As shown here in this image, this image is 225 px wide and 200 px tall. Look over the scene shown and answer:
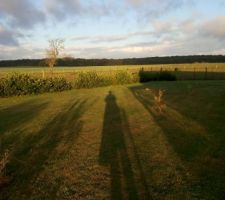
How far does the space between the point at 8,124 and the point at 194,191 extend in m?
10.9

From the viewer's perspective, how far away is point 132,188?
7.37 metres

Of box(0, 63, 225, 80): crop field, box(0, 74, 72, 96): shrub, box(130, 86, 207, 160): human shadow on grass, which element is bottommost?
box(0, 63, 225, 80): crop field

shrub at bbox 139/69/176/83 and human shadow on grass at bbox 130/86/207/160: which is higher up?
human shadow on grass at bbox 130/86/207/160

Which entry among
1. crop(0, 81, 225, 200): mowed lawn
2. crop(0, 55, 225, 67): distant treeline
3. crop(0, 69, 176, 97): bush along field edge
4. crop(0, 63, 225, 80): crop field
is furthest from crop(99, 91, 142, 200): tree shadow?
crop(0, 55, 225, 67): distant treeline

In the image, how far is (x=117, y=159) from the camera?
9.71 metres

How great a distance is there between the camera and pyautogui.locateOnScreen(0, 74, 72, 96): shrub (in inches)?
1292

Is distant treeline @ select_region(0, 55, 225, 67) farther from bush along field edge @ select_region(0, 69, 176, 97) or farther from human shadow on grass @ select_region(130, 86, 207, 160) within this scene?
human shadow on grass @ select_region(130, 86, 207, 160)

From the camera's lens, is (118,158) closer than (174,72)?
Yes

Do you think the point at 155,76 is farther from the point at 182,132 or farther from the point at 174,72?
the point at 182,132

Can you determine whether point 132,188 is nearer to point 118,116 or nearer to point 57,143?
point 57,143

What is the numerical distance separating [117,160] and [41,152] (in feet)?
7.90

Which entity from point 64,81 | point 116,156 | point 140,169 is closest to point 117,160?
point 116,156

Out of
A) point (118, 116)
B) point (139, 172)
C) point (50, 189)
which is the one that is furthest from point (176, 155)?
point (118, 116)

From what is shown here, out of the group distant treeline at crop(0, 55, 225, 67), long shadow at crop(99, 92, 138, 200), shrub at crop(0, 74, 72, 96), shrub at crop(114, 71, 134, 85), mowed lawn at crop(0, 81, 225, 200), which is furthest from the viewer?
distant treeline at crop(0, 55, 225, 67)
